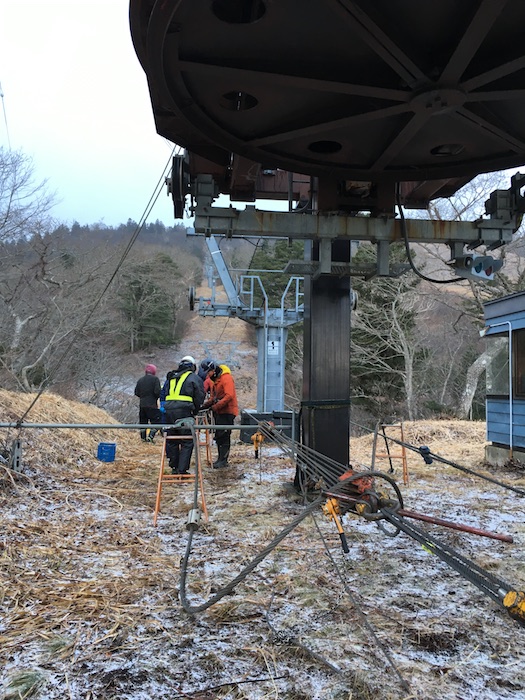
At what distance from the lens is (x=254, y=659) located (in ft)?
9.57

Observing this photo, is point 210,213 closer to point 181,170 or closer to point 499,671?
point 181,170

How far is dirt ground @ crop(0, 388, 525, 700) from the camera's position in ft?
8.93

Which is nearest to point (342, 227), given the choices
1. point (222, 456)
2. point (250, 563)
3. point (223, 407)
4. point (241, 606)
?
point (250, 563)

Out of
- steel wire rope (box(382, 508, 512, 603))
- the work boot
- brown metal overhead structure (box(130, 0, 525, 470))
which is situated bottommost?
the work boot

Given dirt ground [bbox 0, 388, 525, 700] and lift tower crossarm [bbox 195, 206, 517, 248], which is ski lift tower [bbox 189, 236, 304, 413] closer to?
dirt ground [bbox 0, 388, 525, 700]

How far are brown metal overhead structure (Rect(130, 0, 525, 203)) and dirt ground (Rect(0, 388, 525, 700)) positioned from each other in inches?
127

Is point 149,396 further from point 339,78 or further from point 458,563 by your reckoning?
point 458,563

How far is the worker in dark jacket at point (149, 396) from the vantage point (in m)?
12.3

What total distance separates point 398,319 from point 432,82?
2240 cm

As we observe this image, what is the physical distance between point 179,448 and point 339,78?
5.98 m

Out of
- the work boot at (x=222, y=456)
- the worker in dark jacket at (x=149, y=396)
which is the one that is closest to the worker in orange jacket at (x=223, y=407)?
the work boot at (x=222, y=456)

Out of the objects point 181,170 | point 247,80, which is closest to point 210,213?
point 181,170

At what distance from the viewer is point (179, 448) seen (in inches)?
327

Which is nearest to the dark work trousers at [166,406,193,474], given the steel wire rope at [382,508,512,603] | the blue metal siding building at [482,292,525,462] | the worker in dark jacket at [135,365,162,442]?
the worker in dark jacket at [135,365,162,442]
